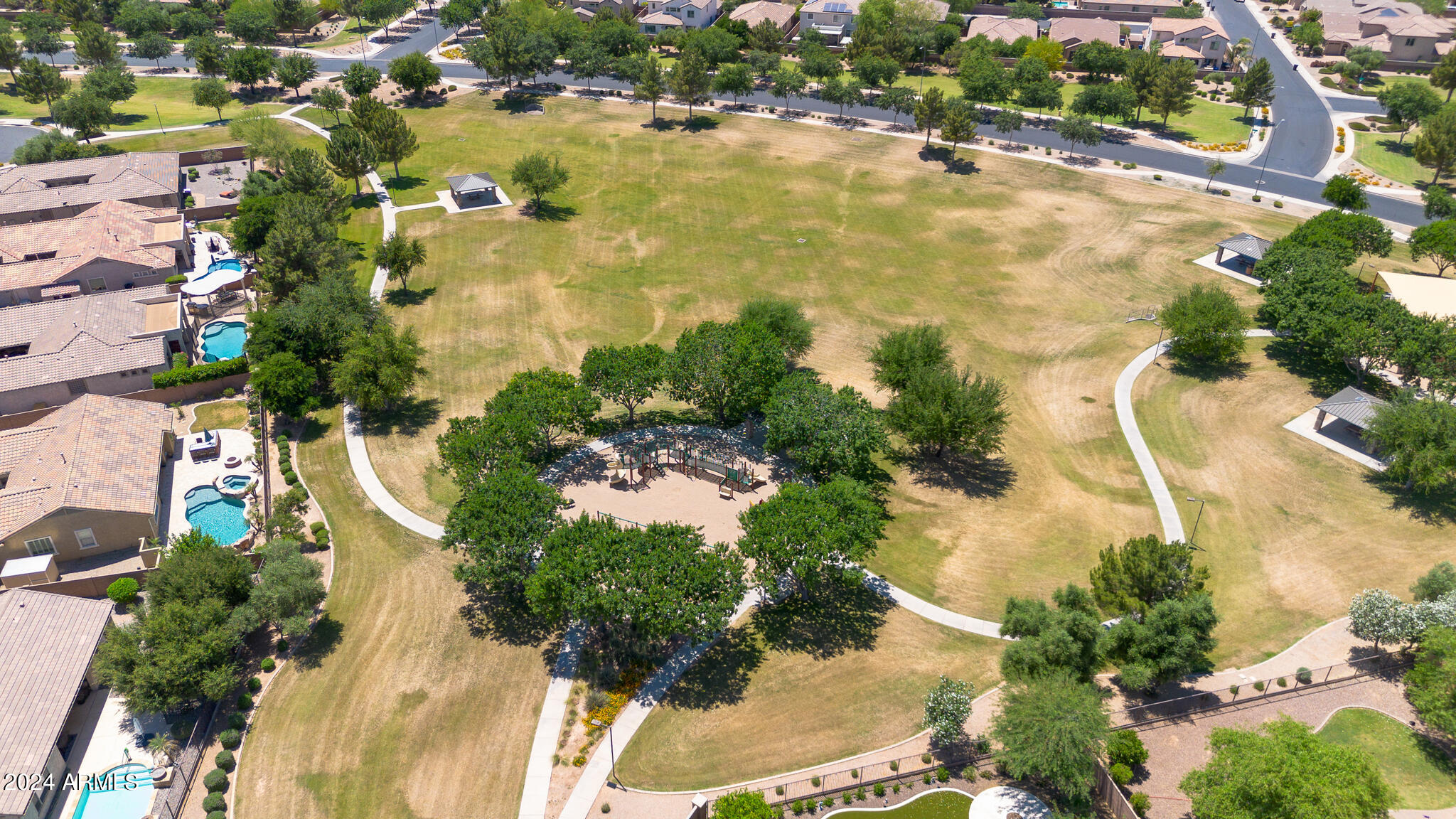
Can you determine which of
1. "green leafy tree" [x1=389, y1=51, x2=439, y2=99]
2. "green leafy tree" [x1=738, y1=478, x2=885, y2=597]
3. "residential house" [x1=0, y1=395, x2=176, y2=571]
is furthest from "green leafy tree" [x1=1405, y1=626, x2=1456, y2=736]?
"green leafy tree" [x1=389, y1=51, x2=439, y2=99]

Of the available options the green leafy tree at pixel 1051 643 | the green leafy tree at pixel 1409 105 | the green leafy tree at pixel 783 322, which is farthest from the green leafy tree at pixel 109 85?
the green leafy tree at pixel 1409 105

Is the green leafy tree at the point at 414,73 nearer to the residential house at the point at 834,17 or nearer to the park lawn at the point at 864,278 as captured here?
the park lawn at the point at 864,278

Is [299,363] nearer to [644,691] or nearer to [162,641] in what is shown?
[162,641]

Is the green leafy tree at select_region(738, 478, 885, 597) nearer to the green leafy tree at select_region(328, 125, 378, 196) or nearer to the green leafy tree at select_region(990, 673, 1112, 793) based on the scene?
the green leafy tree at select_region(990, 673, 1112, 793)

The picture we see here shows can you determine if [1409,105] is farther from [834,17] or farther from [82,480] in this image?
[82,480]

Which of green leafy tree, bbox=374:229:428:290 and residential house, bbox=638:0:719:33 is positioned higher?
residential house, bbox=638:0:719:33

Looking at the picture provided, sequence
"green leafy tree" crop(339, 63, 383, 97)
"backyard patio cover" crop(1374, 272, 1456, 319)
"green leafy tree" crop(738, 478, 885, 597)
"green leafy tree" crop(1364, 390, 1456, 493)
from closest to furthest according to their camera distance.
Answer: "green leafy tree" crop(738, 478, 885, 597), "green leafy tree" crop(1364, 390, 1456, 493), "backyard patio cover" crop(1374, 272, 1456, 319), "green leafy tree" crop(339, 63, 383, 97)

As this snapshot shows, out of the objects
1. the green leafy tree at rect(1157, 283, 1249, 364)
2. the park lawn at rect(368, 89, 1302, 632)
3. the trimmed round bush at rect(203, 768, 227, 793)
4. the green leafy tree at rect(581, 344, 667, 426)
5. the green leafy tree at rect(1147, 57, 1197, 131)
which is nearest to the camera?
the trimmed round bush at rect(203, 768, 227, 793)
